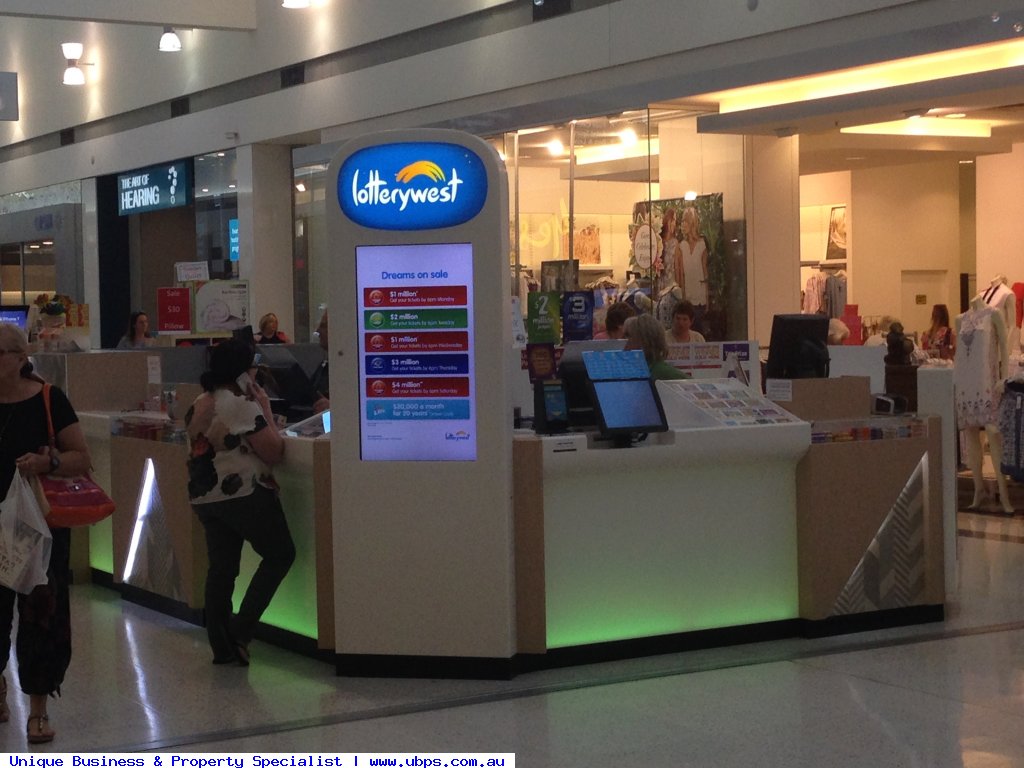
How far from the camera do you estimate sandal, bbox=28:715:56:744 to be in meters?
4.89

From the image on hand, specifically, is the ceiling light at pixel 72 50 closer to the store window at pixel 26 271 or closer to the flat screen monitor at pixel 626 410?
the store window at pixel 26 271

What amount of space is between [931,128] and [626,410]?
869 centimetres

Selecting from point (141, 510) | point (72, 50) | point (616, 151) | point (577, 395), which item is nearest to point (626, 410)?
point (577, 395)

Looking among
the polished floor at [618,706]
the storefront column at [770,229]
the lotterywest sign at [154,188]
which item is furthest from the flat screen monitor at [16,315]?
the polished floor at [618,706]

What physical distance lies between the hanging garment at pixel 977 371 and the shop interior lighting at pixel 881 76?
77.3 inches

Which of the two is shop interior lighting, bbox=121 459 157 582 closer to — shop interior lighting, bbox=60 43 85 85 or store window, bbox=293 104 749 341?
store window, bbox=293 104 749 341

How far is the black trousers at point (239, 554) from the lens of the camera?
19.5 feet

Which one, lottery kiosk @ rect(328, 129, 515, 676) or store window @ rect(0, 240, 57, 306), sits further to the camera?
store window @ rect(0, 240, 57, 306)

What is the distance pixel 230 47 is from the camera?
58.5 ft

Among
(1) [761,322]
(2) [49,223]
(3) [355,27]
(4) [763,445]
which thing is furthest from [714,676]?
(2) [49,223]

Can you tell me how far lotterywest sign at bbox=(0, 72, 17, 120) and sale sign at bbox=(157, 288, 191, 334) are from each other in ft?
9.18

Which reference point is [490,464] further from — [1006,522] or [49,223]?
[49,223]

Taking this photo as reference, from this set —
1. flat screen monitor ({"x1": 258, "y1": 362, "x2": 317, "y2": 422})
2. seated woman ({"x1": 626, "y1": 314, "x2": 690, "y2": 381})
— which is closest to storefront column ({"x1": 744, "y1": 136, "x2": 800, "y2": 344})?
flat screen monitor ({"x1": 258, "y1": 362, "x2": 317, "y2": 422})

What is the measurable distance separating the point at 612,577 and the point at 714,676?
1.92 ft
